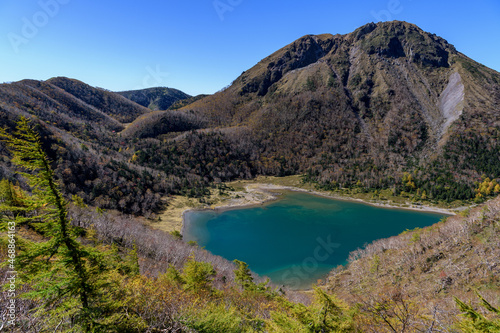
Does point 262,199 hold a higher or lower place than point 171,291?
lower

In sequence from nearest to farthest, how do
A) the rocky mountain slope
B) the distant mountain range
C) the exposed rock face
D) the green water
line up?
the green water → the distant mountain range → the rocky mountain slope → the exposed rock face

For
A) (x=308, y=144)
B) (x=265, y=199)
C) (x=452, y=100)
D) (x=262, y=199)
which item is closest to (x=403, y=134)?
(x=452, y=100)

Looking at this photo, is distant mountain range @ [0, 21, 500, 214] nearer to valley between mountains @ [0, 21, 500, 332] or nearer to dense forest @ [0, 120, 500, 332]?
valley between mountains @ [0, 21, 500, 332]

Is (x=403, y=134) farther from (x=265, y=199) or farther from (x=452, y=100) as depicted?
(x=265, y=199)

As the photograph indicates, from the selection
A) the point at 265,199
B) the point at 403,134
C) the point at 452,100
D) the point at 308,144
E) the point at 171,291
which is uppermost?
the point at 452,100

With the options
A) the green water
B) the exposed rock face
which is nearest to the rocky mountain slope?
the exposed rock face

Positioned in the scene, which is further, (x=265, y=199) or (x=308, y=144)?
(x=308, y=144)

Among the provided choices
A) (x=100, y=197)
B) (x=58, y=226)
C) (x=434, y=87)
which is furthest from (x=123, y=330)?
(x=434, y=87)

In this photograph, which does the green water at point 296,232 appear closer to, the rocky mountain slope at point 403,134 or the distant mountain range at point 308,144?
the distant mountain range at point 308,144
